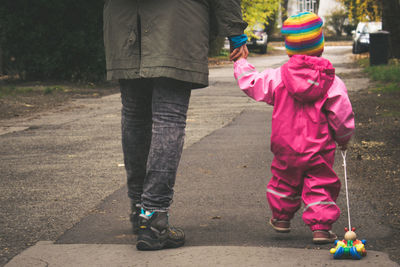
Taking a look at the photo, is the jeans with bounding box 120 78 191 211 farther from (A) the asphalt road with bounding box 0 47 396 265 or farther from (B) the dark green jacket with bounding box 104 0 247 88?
(A) the asphalt road with bounding box 0 47 396 265

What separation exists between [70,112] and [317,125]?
24.1 ft

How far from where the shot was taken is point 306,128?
3443 mm

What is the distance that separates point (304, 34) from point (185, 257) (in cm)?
134

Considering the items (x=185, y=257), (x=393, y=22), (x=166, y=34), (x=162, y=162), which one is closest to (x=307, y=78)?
(x=166, y=34)

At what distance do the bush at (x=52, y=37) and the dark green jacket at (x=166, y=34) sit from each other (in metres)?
11.0

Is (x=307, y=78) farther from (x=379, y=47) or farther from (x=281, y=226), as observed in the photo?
(x=379, y=47)

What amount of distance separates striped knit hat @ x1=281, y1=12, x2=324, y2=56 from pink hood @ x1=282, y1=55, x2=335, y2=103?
13cm

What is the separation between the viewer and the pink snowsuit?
341 cm

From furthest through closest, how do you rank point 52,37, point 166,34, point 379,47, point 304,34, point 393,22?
point 393,22
point 379,47
point 52,37
point 304,34
point 166,34

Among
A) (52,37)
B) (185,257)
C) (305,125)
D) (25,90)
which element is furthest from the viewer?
(52,37)

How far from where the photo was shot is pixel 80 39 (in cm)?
1432

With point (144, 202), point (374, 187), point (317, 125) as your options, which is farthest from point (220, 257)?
point (374, 187)

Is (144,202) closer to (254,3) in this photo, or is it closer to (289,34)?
(289,34)

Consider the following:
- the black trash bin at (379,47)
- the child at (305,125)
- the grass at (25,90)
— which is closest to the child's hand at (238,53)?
the child at (305,125)
